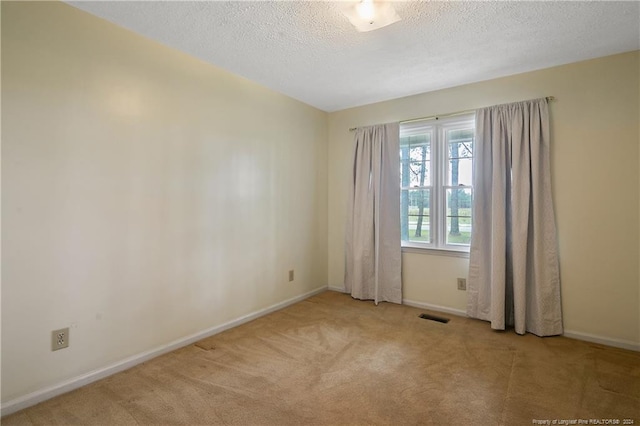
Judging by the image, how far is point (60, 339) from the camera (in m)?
2.04

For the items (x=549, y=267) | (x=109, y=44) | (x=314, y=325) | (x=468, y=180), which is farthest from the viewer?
(x=468, y=180)

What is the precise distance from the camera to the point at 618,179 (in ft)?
8.77

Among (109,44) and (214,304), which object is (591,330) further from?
(109,44)

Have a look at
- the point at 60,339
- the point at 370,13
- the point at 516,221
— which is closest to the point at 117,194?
the point at 60,339

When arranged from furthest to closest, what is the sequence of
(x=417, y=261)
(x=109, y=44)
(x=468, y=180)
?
(x=417, y=261)
(x=468, y=180)
(x=109, y=44)

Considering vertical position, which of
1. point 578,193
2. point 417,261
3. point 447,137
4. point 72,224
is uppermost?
point 447,137

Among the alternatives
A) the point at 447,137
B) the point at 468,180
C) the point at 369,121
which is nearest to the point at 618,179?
the point at 468,180

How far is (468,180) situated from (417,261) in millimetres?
1075

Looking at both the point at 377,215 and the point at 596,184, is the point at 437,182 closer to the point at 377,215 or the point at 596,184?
the point at 377,215

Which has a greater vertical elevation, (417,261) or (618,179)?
(618,179)

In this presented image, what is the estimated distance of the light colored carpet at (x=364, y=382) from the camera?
71.5 inches

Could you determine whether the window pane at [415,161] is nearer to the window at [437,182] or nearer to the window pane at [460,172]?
the window at [437,182]

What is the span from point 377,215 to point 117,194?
8.78ft

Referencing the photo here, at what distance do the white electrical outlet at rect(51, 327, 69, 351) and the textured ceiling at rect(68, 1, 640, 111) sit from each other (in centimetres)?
210
